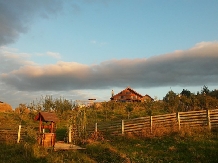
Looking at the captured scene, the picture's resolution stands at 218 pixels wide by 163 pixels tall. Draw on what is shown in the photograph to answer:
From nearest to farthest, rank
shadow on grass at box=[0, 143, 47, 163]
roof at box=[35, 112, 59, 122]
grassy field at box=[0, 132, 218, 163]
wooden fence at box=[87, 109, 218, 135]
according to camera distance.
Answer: grassy field at box=[0, 132, 218, 163] < shadow on grass at box=[0, 143, 47, 163] < roof at box=[35, 112, 59, 122] < wooden fence at box=[87, 109, 218, 135]

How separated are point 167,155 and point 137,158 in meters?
1.54

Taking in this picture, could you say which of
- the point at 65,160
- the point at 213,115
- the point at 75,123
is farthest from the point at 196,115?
the point at 65,160

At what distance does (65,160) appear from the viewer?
11578 millimetres

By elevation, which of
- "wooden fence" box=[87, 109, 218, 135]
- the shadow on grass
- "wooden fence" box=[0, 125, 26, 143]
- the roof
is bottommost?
the shadow on grass

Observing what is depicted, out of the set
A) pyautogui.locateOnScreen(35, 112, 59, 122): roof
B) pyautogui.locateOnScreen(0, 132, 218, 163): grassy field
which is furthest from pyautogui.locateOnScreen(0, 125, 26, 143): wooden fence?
pyautogui.locateOnScreen(35, 112, 59, 122): roof

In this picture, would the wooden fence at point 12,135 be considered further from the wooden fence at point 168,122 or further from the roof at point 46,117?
the wooden fence at point 168,122

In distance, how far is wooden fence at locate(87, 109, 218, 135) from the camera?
17.8m

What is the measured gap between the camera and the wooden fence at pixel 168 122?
17775 millimetres

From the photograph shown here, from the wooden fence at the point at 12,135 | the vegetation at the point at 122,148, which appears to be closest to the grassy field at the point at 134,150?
the vegetation at the point at 122,148

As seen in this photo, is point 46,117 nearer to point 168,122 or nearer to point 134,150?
point 134,150

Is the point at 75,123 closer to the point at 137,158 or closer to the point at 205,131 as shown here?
the point at 137,158

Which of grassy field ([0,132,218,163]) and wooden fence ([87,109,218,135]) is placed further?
wooden fence ([87,109,218,135])

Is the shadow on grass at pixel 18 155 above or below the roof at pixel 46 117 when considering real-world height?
below

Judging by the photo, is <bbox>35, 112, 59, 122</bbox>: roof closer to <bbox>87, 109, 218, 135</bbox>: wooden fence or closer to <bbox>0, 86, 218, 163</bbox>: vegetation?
<bbox>0, 86, 218, 163</bbox>: vegetation
